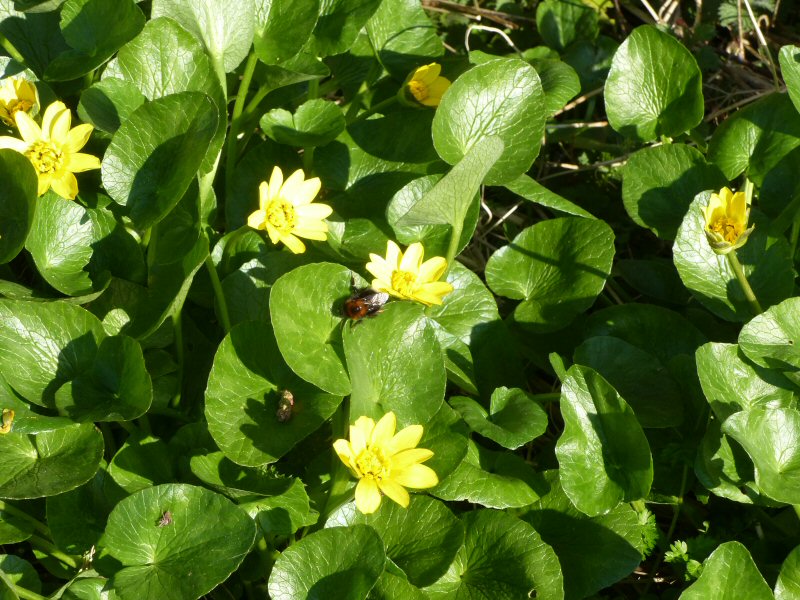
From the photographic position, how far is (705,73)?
286 centimetres

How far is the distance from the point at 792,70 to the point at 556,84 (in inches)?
21.1

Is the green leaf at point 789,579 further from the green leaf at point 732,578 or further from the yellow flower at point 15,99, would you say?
the yellow flower at point 15,99

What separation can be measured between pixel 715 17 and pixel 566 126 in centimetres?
74

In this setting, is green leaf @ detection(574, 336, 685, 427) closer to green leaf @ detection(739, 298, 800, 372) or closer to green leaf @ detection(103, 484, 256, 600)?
green leaf @ detection(739, 298, 800, 372)

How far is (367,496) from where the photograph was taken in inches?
57.8

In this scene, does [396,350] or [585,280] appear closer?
[396,350]

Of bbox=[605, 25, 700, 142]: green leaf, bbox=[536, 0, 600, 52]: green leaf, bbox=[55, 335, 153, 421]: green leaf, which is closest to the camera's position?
bbox=[55, 335, 153, 421]: green leaf

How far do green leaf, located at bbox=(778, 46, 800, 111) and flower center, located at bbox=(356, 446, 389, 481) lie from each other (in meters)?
1.26

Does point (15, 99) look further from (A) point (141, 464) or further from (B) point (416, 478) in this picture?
(B) point (416, 478)

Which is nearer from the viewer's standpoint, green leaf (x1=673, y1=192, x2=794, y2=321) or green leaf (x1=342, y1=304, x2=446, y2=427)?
green leaf (x1=342, y1=304, x2=446, y2=427)

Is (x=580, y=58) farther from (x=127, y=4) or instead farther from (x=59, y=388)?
(x=59, y=388)

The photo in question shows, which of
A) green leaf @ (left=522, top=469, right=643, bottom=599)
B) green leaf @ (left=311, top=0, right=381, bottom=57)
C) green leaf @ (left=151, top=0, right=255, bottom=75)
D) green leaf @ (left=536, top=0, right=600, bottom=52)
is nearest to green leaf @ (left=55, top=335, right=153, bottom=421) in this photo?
green leaf @ (left=151, top=0, right=255, bottom=75)

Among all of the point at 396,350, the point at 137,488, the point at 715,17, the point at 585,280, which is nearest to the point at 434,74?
the point at 585,280

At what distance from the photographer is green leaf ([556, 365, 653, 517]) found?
1646 mm
